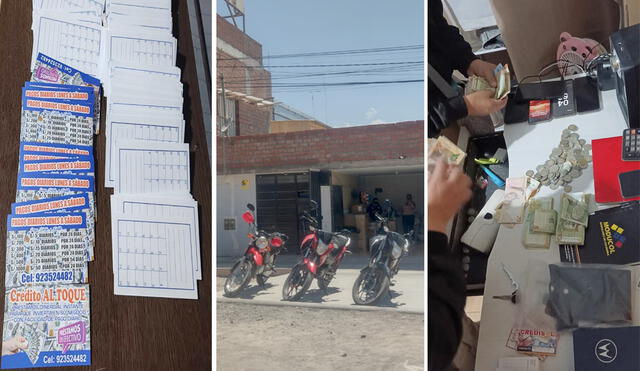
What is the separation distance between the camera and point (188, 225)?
1676 mm

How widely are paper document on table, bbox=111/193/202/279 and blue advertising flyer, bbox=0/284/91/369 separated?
12.0 inches

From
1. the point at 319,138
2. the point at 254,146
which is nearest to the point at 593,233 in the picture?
the point at 319,138

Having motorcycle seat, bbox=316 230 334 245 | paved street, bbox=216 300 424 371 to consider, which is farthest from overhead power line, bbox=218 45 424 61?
paved street, bbox=216 300 424 371

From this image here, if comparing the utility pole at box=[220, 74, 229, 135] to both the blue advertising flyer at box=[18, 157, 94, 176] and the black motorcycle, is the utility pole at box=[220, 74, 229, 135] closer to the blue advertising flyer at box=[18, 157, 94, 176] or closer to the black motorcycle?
the blue advertising flyer at box=[18, 157, 94, 176]

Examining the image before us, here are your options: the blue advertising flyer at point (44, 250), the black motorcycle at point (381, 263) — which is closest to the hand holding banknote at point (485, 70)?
the black motorcycle at point (381, 263)

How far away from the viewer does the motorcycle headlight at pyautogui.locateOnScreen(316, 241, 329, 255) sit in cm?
185

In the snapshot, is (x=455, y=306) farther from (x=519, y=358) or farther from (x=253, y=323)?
(x=253, y=323)

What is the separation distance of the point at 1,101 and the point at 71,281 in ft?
2.12

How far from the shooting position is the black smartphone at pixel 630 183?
56.3 inches

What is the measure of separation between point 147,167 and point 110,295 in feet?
1.48

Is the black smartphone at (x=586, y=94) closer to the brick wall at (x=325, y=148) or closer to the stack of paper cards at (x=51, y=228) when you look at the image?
the brick wall at (x=325, y=148)

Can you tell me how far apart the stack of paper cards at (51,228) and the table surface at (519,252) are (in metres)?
1.33

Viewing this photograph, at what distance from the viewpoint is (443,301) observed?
1654 millimetres

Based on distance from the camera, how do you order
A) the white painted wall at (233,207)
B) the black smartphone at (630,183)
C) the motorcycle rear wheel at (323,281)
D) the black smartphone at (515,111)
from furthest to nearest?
the motorcycle rear wheel at (323,281) < the white painted wall at (233,207) < the black smartphone at (515,111) < the black smartphone at (630,183)
